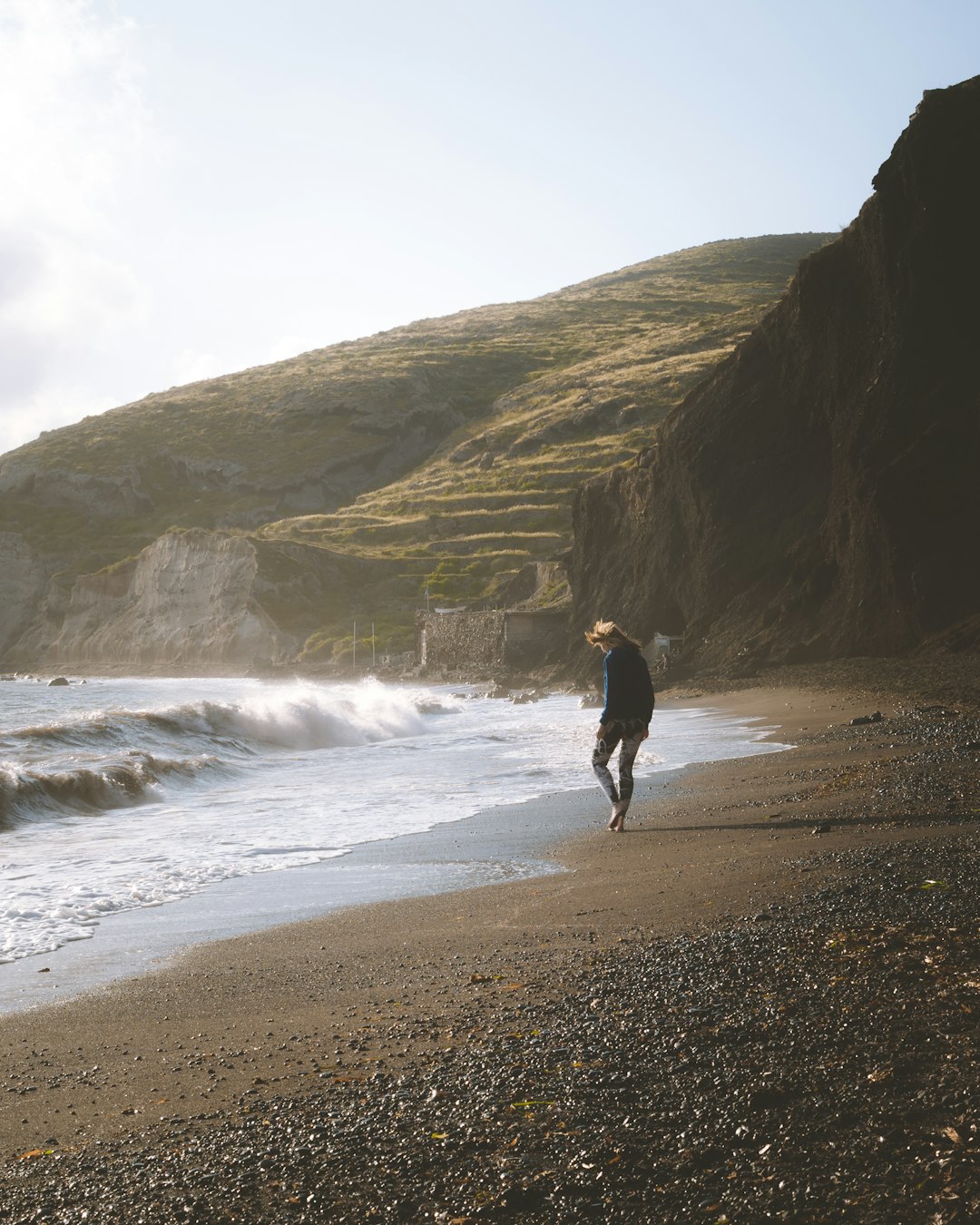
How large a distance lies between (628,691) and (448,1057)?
668 centimetres

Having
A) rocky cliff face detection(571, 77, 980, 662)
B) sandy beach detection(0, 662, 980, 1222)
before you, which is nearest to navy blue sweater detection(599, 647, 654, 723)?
sandy beach detection(0, 662, 980, 1222)

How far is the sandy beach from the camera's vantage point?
116 inches

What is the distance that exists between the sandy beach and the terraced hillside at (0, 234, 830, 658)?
73719 millimetres

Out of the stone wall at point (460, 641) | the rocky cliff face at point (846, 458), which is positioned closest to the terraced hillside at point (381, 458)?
the stone wall at point (460, 641)

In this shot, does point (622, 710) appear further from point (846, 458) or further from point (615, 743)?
point (846, 458)

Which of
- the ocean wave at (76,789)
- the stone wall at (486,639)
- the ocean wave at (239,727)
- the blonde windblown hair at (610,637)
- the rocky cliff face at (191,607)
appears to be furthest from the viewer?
the rocky cliff face at (191,607)

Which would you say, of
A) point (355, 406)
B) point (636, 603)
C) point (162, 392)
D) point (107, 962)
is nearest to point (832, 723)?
point (107, 962)

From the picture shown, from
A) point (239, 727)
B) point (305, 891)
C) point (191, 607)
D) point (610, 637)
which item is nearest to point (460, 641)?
point (191, 607)

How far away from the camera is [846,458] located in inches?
1289

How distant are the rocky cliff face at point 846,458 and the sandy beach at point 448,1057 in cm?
2168

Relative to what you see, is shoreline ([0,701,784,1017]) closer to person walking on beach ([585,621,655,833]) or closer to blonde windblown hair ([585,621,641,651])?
person walking on beach ([585,621,655,833])

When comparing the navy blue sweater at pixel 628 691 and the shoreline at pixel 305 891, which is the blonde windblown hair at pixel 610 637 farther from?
the shoreline at pixel 305 891

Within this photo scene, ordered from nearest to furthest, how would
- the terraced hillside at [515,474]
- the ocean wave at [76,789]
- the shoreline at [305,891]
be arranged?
the shoreline at [305,891] < the ocean wave at [76,789] < the terraced hillside at [515,474]

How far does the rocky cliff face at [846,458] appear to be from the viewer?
91.7 feet
